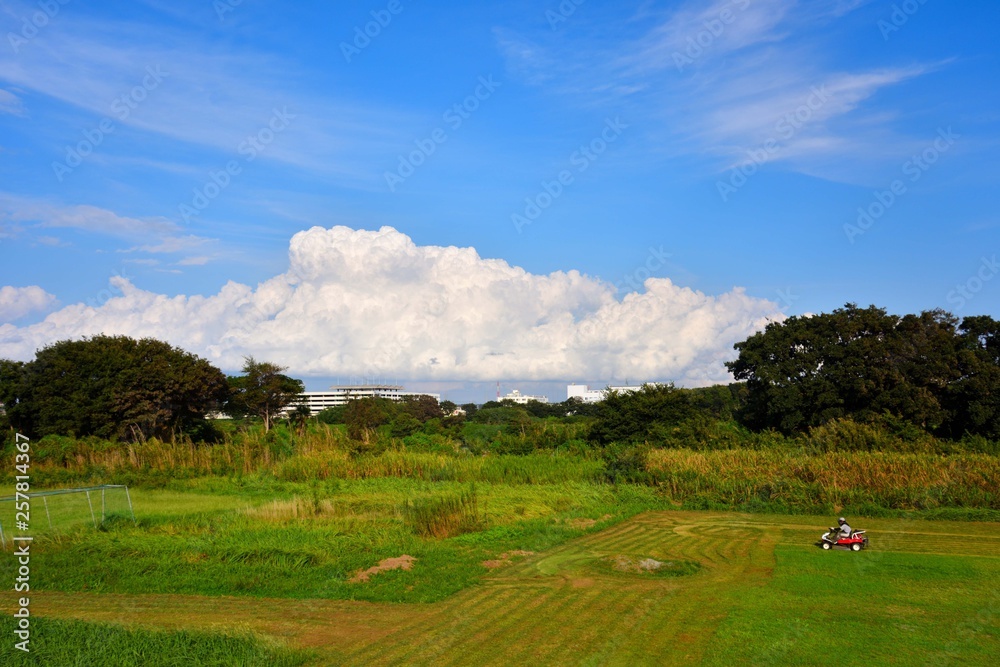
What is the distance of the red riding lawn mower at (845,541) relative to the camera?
41.9 feet

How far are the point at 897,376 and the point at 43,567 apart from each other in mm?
34215

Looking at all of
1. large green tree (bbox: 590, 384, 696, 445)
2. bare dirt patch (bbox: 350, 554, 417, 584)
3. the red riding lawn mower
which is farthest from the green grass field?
large green tree (bbox: 590, 384, 696, 445)

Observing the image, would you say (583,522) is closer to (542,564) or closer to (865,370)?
(542,564)

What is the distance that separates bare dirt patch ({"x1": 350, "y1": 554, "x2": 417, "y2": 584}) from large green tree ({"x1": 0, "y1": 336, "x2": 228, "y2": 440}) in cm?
2502

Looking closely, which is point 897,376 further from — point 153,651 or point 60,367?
point 60,367

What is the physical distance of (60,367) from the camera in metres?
33.8

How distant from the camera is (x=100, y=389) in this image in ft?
111

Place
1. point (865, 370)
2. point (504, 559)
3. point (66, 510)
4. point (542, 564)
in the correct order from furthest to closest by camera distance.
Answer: point (865, 370), point (66, 510), point (504, 559), point (542, 564)

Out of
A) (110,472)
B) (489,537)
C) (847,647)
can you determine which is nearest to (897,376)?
(489,537)

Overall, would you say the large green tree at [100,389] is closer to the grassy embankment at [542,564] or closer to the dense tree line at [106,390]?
the dense tree line at [106,390]

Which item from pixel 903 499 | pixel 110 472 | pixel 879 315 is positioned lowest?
pixel 903 499

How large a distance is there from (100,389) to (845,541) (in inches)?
1276

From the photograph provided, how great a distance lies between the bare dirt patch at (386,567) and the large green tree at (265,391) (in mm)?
36671

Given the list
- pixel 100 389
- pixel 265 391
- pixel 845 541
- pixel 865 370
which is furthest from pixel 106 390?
pixel 865 370
